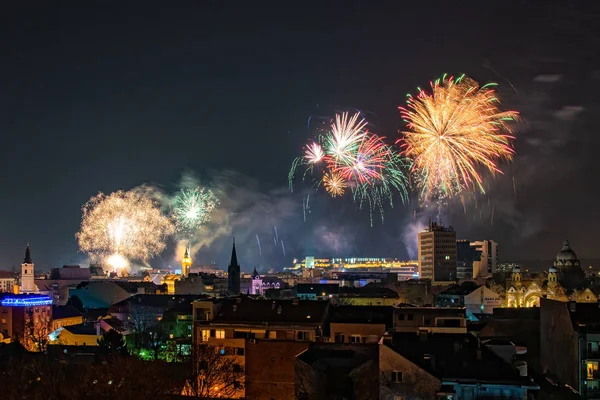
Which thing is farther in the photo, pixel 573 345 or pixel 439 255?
pixel 439 255

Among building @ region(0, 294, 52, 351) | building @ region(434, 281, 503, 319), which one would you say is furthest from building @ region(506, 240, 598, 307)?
building @ region(0, 294, 52, 351)

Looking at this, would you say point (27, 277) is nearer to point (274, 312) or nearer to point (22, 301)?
point (22, 301)

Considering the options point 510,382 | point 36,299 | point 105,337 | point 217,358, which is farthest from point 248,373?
point 36,299

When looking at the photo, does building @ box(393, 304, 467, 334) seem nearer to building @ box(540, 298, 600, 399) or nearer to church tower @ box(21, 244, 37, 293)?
building @ box(540, 298, 600, 399)

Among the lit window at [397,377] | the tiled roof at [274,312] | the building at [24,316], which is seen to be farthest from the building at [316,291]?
the lit window at [397,377]

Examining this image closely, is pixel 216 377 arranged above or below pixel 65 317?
below

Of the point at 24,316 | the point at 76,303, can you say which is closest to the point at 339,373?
the point at 24,316

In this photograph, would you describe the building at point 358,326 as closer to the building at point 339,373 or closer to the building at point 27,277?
the building at point 339,373
